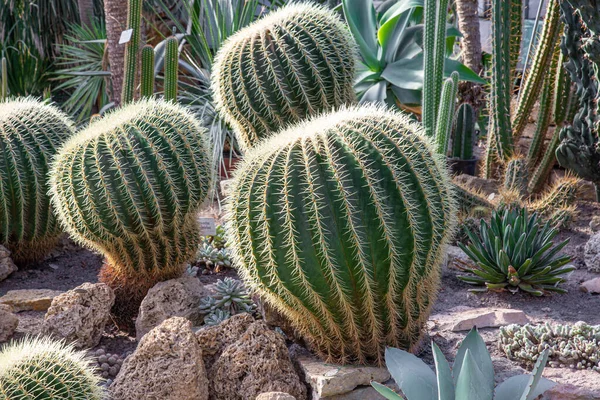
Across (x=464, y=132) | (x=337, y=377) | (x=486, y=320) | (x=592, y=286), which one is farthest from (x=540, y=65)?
(x=337, y=377)

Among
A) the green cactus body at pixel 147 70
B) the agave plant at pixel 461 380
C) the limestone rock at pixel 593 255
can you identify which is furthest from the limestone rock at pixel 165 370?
the green cactus body at pixel 147 70

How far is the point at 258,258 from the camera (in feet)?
7.84

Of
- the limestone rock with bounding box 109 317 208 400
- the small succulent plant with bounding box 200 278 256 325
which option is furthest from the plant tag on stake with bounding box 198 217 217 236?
the limestone rock with bounding box 109 317 208 400

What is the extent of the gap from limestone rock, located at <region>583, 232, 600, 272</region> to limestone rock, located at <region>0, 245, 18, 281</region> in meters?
3.12

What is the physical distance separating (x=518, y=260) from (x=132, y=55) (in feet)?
9.10

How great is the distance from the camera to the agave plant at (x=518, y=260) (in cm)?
321

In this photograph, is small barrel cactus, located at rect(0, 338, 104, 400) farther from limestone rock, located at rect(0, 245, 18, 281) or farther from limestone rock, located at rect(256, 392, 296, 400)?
limestone rock, located at rect(0, 245, 18, 281)

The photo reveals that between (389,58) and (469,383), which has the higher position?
(389,58)

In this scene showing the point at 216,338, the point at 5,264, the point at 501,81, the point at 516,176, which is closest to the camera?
the point at 216,338

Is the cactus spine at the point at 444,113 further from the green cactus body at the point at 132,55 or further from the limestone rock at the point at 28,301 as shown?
the limestone rock at the point at 28,301

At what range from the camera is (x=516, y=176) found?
15.1 feet

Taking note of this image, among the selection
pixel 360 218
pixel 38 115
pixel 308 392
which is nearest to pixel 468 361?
pixel 360 218

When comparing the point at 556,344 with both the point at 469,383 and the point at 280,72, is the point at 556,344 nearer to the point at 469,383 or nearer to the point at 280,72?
the point at 469,383

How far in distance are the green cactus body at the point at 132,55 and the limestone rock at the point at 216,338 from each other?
2.28 m
